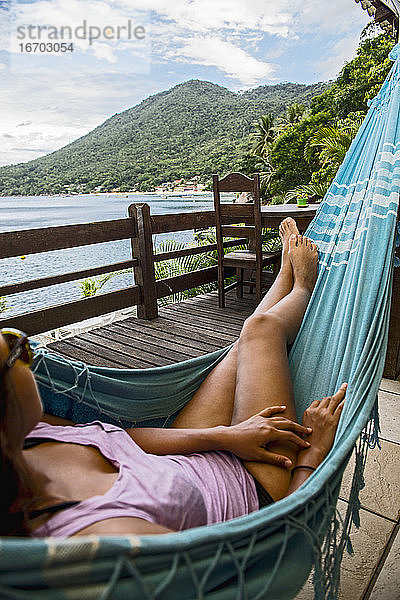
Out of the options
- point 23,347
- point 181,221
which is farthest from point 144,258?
point 23,347

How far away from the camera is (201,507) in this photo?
78 cm

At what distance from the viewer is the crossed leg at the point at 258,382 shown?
0.99m

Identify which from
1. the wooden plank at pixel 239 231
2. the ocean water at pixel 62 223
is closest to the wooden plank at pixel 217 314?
the wooden plank at pixel 239 231

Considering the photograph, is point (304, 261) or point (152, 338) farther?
point (152, 338)

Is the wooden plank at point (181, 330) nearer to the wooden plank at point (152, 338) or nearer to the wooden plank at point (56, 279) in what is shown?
the wooden plank at point (152, 338)

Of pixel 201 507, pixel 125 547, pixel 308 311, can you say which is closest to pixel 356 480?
pixel 201 507

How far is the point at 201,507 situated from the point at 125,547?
34 cm

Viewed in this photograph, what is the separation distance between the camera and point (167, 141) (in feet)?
71.1

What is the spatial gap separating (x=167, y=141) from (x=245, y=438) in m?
22.3

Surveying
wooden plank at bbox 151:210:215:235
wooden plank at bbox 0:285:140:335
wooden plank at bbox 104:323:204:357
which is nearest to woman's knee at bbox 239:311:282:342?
wooden plank at bbox 104:323:204:357

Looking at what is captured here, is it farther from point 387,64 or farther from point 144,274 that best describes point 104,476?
point 387,64

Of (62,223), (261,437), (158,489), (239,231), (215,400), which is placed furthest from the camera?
(62,223)

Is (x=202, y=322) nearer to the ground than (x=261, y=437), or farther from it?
nearer to the ground

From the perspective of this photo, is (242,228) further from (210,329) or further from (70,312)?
(70,312)
